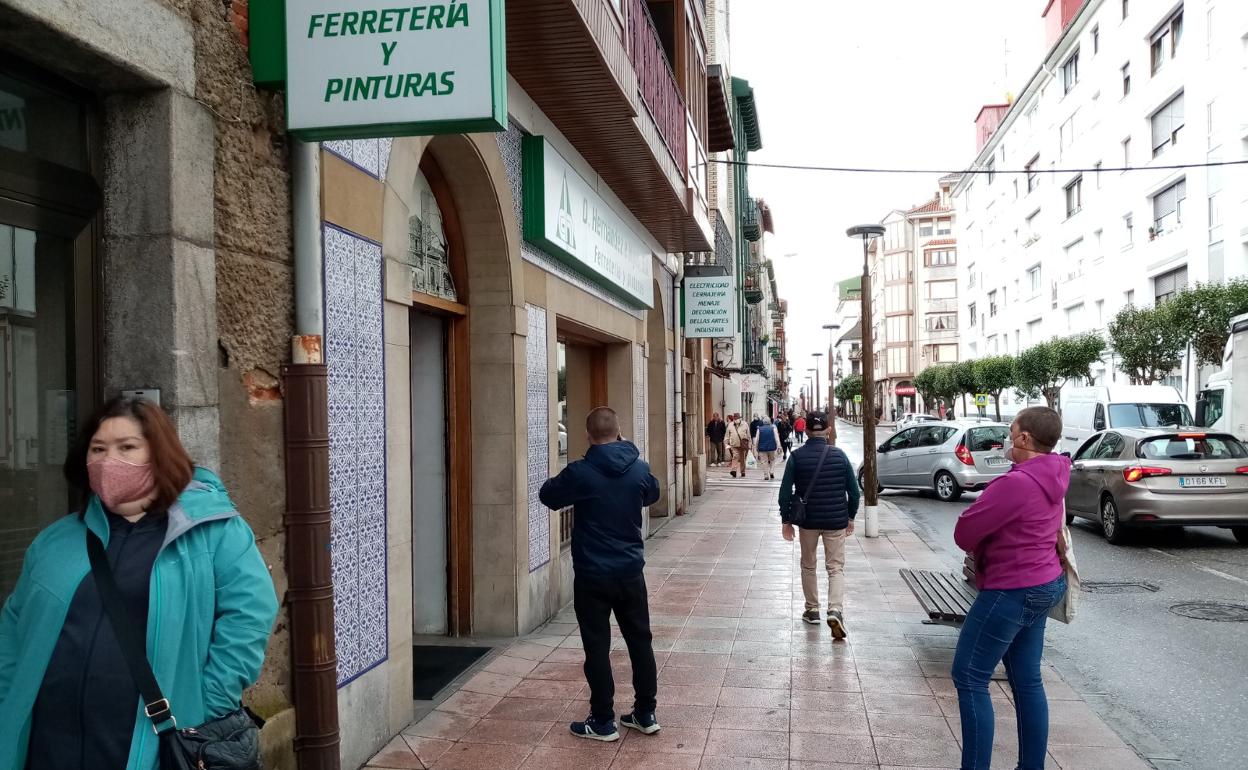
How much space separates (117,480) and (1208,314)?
26.5 meters

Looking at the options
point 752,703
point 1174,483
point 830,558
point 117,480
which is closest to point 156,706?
point 117,480

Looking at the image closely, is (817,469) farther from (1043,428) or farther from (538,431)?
(1043,428)

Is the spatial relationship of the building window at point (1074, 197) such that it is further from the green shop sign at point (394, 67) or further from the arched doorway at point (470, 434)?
the green shop sign at point (394, 67)

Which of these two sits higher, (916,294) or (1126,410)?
(916,294)

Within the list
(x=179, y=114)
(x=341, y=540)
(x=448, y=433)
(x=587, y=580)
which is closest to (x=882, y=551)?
(x=448, y=433)

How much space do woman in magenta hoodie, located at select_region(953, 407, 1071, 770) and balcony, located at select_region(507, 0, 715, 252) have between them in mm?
3812

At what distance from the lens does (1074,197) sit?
41.9 m

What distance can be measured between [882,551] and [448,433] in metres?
6.91

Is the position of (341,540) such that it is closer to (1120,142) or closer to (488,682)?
(488,682)

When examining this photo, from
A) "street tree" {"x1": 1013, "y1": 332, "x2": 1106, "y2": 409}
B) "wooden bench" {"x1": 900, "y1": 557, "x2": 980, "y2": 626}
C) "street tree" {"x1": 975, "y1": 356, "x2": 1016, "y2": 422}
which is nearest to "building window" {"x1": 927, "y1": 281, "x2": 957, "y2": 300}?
"street tree" {"x1": 975, "y1": 356, "x2": 1016, "y2": 422}

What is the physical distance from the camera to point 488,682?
6.28 metres

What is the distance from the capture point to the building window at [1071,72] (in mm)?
40688

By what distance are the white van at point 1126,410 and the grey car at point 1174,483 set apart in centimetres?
729

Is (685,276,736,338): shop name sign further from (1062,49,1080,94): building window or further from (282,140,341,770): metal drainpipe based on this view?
(1062,49,1080,94): building window
